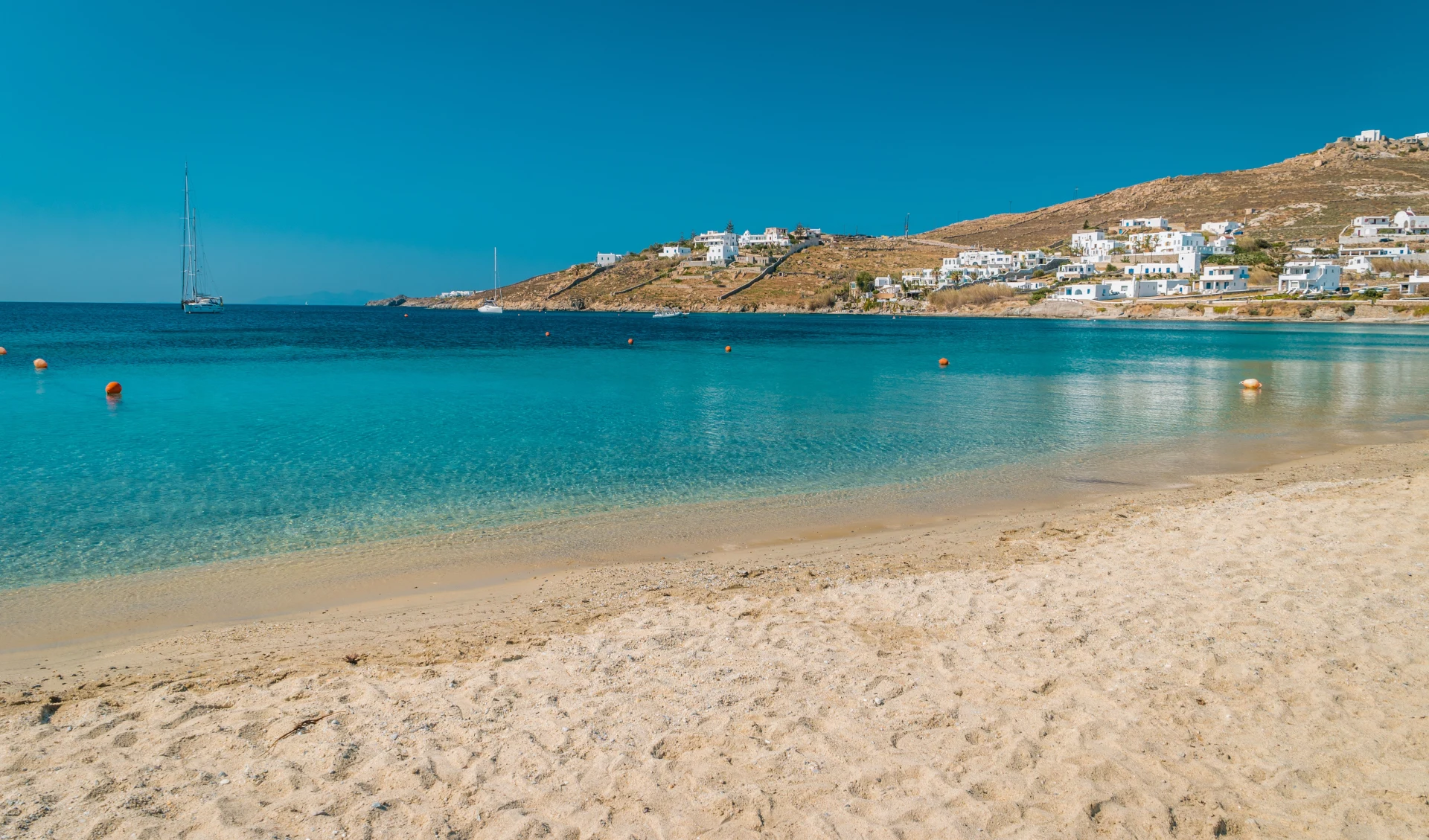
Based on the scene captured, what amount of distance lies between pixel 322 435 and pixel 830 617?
14.3 meters

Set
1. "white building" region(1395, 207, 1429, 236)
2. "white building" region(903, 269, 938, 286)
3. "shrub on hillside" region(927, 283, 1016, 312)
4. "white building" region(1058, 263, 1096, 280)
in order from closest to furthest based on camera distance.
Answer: "white building" region(1395, 207, 1429, 236)
"white building" region(1058, 263, 1096, 280)
"shrub on hillside" region(927, 283, 1016, 312)
"white building" region(903, 269, 938, 286)

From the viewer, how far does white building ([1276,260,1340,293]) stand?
8256 centimetres

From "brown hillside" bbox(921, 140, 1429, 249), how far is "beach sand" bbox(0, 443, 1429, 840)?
129390 millimetres

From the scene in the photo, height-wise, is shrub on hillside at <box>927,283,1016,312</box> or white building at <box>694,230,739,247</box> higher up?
white building at <box>694,230,739,247</box>

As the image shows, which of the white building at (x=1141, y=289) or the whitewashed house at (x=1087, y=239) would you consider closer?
the white building at (x=1141, y=289)

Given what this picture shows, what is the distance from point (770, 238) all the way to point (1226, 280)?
343ft

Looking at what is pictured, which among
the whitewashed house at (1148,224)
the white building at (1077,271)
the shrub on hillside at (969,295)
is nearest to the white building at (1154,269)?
the white building at (1077,271)

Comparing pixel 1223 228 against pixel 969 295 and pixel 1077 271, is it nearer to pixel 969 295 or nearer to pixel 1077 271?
pixel 1077 271

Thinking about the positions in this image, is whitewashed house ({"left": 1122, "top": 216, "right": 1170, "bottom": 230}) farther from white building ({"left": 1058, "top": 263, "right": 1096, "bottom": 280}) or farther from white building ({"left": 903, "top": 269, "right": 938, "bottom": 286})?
white building ({"left": 903, "top": 269, "right": 938, "bottom": 286})

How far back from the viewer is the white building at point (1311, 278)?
271 ft

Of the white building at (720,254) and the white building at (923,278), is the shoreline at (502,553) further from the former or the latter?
the white building at (720,254)

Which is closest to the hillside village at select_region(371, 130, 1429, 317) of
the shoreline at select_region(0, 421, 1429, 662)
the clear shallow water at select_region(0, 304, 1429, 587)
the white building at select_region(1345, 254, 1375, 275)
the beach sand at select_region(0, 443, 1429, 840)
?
the white building at select_region(1345, 254, 1375, 275)

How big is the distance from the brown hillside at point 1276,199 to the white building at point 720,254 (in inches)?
1981

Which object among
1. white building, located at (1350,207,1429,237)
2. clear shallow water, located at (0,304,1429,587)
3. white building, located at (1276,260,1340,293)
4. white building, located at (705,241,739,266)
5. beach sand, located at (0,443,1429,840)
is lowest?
beach sand, located at (0,443,1429,840)
